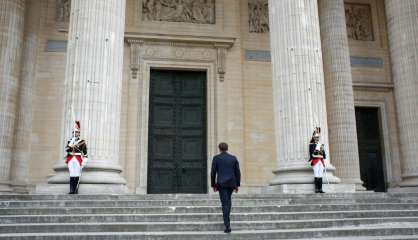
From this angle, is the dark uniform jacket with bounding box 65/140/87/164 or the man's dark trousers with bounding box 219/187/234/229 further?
the dark uniform jacket with bounding box 65/140/87/164

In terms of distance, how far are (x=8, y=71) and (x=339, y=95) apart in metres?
12.0

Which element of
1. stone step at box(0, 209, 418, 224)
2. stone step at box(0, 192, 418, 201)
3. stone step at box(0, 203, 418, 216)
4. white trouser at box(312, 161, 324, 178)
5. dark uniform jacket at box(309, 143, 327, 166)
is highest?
dark uniform jacket at box(309, 143, 327, 166)

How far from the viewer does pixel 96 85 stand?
410 inches

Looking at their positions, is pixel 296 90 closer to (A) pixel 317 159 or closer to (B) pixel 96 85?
(A) pixel 317 159

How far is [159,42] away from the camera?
1669 centimetres

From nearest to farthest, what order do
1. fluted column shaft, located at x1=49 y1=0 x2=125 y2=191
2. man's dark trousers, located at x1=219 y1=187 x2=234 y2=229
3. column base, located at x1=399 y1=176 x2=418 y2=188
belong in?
1. man's dark trousers, located at x1=219 y1=187 x2=234 y2=229
2. fluted column shaft, located at x1=49 y1=0 x2=125 y2=191
3. column base, located at x1=399 y1=176 x2=418 y2=188

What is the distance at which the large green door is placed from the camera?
15.8 metres

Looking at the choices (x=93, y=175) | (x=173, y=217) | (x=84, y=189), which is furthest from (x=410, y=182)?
(x=84, y=189)

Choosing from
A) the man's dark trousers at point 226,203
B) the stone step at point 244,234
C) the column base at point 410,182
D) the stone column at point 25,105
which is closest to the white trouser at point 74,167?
the stone step at point 244,234

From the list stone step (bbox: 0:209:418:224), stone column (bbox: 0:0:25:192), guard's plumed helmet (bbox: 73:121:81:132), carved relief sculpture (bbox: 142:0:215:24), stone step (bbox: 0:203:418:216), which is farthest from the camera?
carved relief sculpture (bbox: 142:0:215:24)

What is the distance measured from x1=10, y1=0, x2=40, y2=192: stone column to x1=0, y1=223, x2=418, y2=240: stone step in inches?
331

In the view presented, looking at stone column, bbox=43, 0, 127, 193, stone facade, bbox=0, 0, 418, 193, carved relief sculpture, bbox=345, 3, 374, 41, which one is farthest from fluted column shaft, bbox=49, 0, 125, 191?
carved relief sculpture, bbox=345, 3, 374, 41

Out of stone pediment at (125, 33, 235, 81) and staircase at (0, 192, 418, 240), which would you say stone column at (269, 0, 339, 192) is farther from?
stone pediment at (125, 33, 235, 81)

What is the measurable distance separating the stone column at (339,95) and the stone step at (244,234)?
7.61 m
